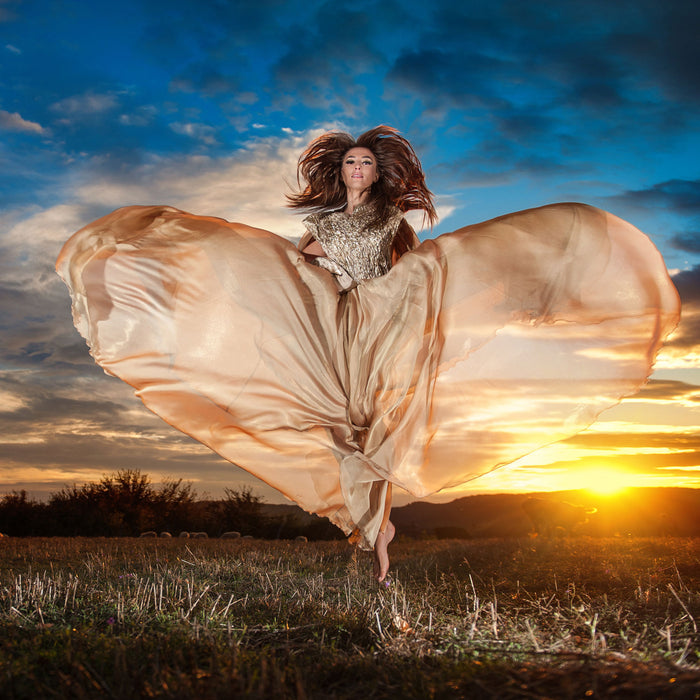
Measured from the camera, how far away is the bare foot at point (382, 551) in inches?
193

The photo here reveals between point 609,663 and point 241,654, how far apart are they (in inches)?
51.6

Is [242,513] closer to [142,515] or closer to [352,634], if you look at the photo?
[142,515]

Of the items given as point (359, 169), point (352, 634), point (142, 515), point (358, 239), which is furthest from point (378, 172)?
point (142, 515)

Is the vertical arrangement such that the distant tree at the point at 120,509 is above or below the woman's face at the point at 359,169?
below

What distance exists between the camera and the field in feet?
7.00

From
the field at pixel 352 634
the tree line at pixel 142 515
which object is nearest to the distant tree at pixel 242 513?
the tree line at pixel 142 515

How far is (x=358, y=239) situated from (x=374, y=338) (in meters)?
1.17

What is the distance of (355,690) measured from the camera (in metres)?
2.25

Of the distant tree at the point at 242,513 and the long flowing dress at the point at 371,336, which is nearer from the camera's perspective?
the long flowing dress at the point at 371,336

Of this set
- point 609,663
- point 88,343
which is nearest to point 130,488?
point 88,343

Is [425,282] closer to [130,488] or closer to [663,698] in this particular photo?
[663,698]

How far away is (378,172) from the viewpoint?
6031 mm

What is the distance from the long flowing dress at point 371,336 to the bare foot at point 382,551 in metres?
0.17

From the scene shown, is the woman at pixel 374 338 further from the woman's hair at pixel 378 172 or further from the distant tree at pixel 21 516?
the distant tree at pixel 21 516
